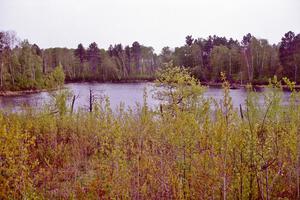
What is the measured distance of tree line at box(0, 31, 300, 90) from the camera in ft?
165

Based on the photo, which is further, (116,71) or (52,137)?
(116,71)

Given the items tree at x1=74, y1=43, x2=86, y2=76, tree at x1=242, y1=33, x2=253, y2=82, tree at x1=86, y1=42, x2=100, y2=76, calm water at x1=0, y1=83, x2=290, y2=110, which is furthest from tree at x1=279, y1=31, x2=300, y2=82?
tree at x1=74, y1=43, x2=86, y2=76

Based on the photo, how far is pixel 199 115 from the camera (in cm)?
958

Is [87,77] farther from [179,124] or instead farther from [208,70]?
[179,124]

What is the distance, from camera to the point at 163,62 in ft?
218

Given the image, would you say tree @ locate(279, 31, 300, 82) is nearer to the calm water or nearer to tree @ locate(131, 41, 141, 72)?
the calm water

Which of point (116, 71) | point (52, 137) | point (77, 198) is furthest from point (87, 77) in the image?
point (77, 198)

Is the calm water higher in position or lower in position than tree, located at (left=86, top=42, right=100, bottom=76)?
lower

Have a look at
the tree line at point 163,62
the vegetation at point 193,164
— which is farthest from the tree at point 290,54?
the vegetation at point 193,164

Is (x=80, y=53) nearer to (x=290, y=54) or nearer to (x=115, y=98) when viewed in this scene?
(x=115, y=98)

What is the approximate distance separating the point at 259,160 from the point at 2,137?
190 inches

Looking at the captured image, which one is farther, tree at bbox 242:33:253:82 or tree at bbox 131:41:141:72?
tree at bbox 131:41:141:72

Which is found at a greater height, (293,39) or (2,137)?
(293,39)

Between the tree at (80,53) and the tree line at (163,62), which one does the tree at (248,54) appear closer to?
the tree line at (163,62)
